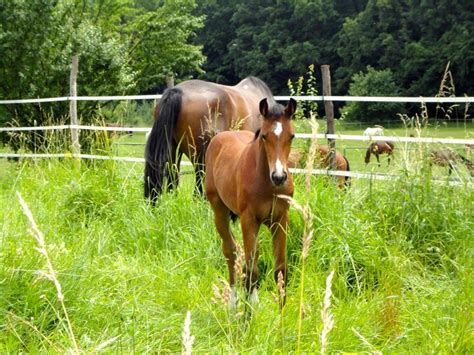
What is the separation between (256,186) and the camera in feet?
12.5

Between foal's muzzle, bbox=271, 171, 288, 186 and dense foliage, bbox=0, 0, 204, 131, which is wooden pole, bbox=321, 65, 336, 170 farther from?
dense foliage, bbox=0, 0, 204, 131

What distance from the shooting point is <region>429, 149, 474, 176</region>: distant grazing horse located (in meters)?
5.23

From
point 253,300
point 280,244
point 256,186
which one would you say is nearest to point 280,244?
point 280,244

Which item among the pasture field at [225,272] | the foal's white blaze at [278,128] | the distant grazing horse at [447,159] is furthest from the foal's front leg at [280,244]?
the distant grazing horse at [447,159]

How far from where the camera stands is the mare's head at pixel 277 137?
352 centimetres

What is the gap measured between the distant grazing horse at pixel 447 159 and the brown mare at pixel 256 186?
5.87 feet

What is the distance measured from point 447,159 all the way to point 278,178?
2.30m

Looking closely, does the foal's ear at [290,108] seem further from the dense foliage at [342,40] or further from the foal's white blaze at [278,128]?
the dense foliage at [342,40]

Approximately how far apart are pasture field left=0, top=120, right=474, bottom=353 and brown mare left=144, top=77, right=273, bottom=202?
24 centimetres

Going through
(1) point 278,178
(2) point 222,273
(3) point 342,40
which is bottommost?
(2) point 222,273

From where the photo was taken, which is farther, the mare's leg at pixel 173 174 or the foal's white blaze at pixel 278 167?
the mare's leg at pixel 173 174

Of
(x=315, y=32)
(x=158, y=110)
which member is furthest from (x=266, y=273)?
(x=315, y=32)

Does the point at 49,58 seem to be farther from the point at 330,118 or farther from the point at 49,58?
the point at 330,118

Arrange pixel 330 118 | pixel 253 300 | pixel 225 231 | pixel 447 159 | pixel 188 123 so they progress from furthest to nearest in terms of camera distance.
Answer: pixel 330 118
pixel 188 123
pixel 447 159
pixel 225 231
pixel 253 300
